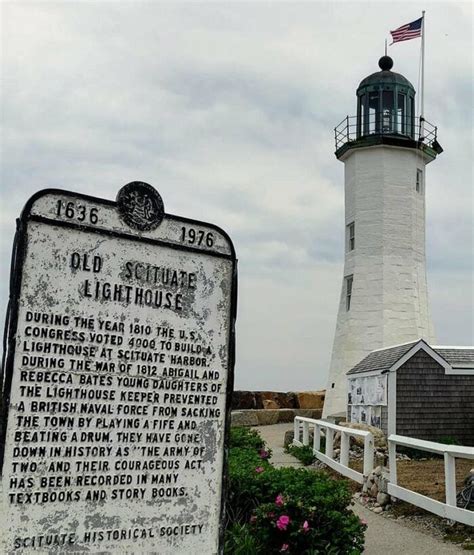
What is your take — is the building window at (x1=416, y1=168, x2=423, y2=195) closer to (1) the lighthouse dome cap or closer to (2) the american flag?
(1) the lighthouse dome cap

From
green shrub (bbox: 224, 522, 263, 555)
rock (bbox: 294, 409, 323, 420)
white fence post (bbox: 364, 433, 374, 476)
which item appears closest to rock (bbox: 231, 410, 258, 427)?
rock (bbox: 294, 409, 323, 420)

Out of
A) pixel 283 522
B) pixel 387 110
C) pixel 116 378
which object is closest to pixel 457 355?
pixel 387 110

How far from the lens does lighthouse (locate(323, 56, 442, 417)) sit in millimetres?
24625

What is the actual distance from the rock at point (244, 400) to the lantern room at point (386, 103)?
12575 mm

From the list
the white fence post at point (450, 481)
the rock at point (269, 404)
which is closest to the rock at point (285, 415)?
the rock at point (269, 404)

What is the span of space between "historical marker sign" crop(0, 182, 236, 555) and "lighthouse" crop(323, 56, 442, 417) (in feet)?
65.6

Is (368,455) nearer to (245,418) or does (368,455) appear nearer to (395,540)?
(395,540)

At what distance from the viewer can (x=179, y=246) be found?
489 centimetres

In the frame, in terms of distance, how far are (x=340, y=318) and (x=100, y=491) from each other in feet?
71.8

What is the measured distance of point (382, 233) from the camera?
24938 mm

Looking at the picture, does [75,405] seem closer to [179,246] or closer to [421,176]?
[179,246]

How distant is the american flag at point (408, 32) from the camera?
26.6 m

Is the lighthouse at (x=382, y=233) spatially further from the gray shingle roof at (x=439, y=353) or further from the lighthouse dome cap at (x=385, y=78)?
the gray shingle roof at (x=439, y=353)

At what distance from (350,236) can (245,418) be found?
26.5 ft
